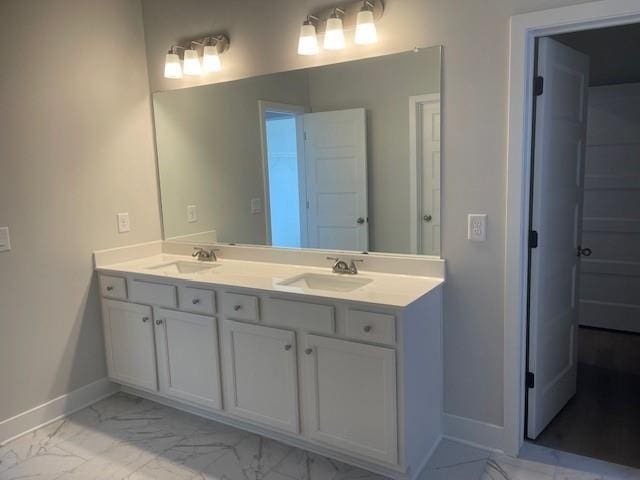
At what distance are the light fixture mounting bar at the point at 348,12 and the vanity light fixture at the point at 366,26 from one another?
2cm

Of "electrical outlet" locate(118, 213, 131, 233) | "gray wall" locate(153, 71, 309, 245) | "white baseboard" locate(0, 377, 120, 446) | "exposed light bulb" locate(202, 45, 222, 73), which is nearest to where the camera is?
"white baseboard" locate(0, 377, 120, 446)

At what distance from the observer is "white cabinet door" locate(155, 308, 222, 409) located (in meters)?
2.60

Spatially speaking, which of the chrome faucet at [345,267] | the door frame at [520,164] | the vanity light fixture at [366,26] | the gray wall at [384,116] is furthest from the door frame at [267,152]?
the door frame at [520,164]

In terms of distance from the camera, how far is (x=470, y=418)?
7.98ft

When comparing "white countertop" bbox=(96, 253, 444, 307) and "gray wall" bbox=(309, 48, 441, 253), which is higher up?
"gray wall" bbox=(309, 48, 441, 253)

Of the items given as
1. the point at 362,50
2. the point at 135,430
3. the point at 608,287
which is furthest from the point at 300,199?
the point at 608,287

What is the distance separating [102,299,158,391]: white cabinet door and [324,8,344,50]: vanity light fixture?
1.73 meters

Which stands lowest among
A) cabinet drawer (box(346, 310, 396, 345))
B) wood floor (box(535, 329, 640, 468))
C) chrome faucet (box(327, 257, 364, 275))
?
wood floor (box(535, 329, 640, 468))

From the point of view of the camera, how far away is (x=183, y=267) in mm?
3168

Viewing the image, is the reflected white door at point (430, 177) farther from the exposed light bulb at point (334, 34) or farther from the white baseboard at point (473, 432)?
the white baseboard at point (473, 432)

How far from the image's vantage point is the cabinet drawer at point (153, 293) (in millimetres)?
2707

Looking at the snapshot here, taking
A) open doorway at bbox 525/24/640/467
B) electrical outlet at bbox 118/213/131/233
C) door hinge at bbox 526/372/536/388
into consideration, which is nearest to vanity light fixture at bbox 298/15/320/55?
open doorway at bbox 525/24/640/467

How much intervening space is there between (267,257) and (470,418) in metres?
1.42

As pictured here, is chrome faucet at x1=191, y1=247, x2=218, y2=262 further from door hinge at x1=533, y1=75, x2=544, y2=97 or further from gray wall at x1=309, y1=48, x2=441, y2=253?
door hinge at x1=533, y1=75, x2=544, y2=97
